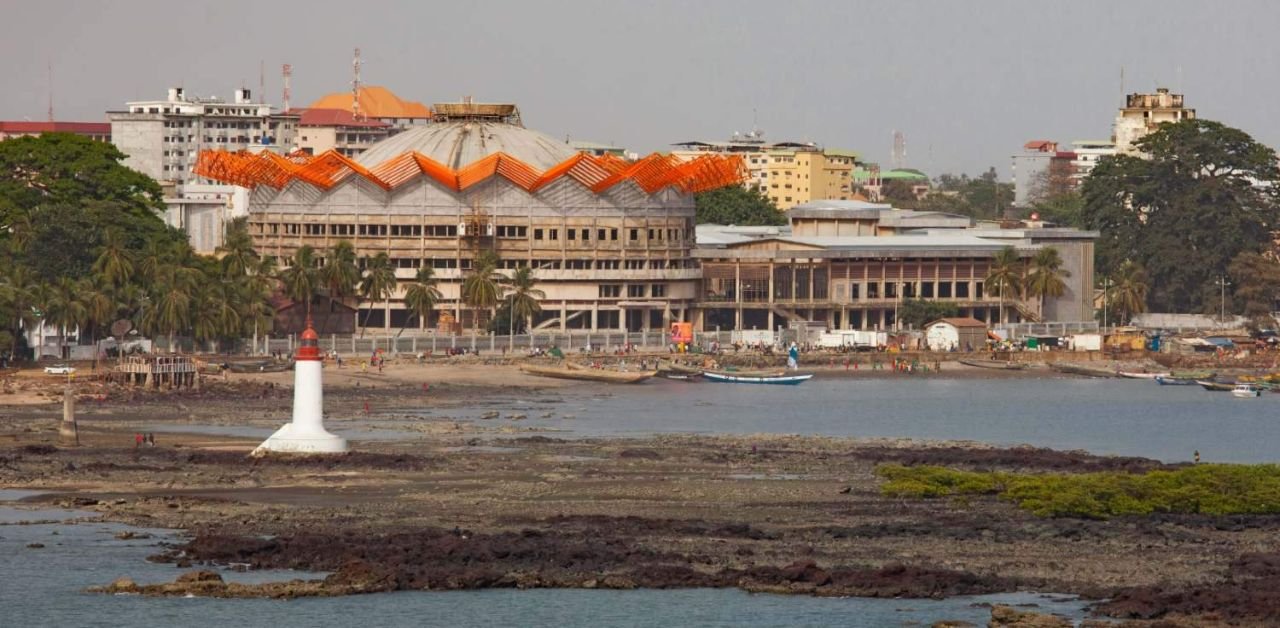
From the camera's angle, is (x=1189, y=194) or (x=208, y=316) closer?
(x=208, y=316)

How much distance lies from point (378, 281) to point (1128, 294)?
5366cm

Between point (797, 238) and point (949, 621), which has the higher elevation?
point (797, 238)

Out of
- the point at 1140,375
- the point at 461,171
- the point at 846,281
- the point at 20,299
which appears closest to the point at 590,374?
the point at 20,299

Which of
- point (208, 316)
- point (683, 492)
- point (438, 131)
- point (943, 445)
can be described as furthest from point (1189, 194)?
point (683, 492)

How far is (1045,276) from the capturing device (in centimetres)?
16225

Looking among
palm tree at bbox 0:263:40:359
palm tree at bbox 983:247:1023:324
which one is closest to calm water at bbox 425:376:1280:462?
palm tree at bbox 983:247:1023:324

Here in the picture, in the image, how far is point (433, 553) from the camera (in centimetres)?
5775

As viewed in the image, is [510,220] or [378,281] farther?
[510,220]

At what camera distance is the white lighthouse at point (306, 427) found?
75000 mm

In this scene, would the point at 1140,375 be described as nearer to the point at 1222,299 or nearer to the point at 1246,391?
the point at 1246,391

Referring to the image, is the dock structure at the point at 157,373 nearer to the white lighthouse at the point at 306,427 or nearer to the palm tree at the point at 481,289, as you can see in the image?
the white lighthouse at the point at 306,427

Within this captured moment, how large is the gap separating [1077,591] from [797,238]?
358ft

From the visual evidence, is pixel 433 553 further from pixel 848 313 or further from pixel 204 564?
pixel 848 313

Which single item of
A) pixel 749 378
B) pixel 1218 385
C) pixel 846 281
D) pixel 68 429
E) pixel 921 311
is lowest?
pixel 68 429
